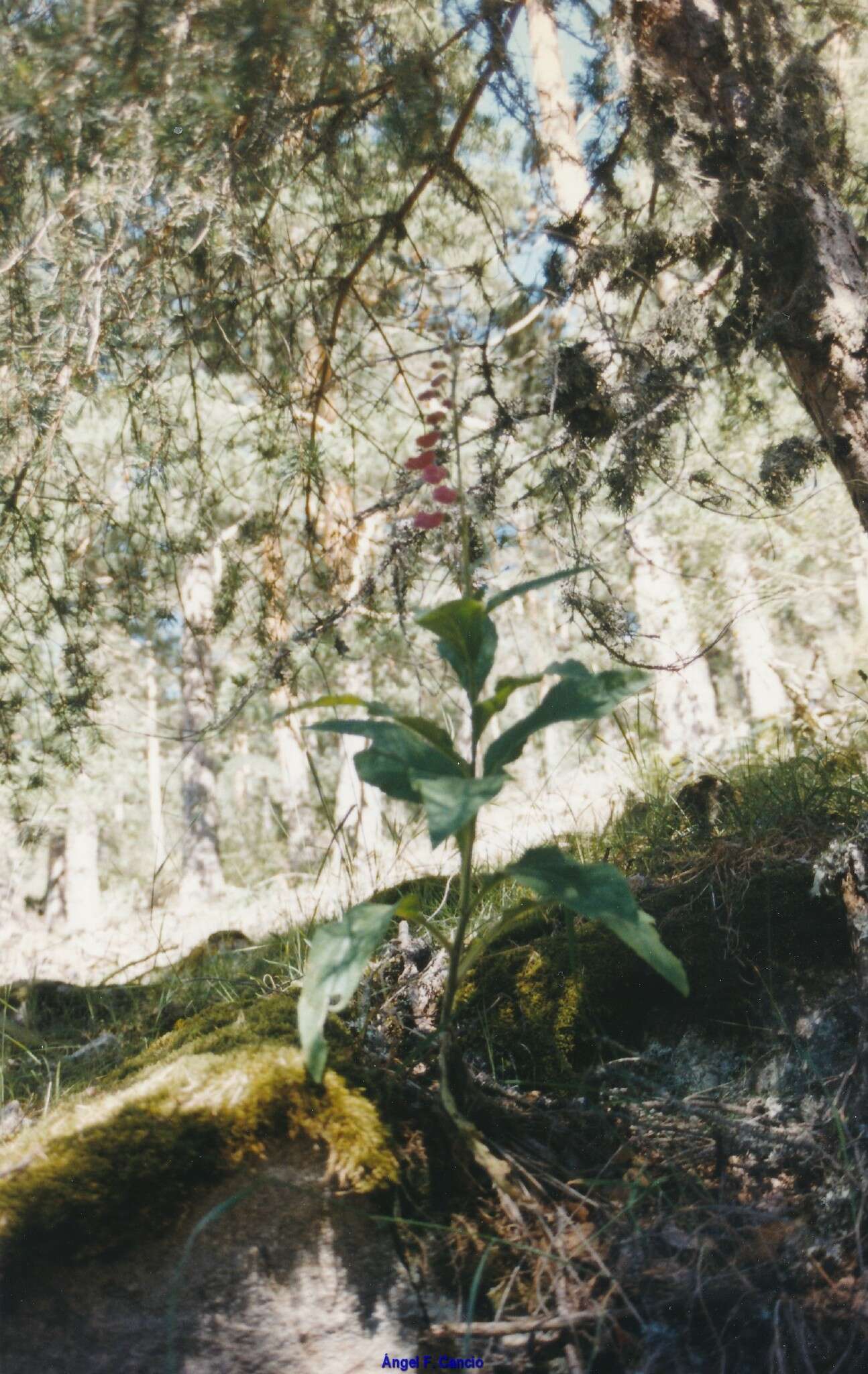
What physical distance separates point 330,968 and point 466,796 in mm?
368

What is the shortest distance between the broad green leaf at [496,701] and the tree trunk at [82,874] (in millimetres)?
15925

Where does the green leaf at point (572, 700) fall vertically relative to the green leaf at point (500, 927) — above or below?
above

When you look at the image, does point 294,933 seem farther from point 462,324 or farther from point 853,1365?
point 462,324

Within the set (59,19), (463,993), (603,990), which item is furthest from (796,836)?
(59,19)

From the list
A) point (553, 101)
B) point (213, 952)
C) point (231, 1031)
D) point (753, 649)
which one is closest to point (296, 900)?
point (213, 952)

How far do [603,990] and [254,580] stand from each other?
220cm

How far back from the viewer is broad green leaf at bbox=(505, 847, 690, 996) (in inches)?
52.6

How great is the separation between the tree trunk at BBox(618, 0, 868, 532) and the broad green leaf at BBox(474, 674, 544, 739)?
1450 millimetres

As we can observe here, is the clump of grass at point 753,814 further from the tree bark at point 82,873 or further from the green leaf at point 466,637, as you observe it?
the tree bark at point 82,873

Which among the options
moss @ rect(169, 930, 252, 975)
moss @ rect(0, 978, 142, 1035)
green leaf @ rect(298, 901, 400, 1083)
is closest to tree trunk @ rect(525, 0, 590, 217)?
green leaf @ rect(298, 901, 400, 1083)

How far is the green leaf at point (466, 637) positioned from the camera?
5.34 feet

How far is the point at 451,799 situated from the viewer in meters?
1.32

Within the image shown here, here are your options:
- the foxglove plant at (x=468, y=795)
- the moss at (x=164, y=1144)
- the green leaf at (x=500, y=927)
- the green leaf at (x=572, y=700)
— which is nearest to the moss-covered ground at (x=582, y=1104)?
the moss at (x=164, y=1144)

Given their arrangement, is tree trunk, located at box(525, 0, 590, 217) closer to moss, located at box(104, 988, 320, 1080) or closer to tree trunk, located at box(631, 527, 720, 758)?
moss, located at box(104, 988, 320, 1080)
